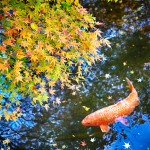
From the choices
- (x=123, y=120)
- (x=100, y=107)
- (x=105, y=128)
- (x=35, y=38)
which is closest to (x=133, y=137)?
(x=123, y=120)

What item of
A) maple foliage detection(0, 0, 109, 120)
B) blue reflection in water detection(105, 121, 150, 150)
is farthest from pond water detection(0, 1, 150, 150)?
maple foliage detection(0, 0, 109, 120)

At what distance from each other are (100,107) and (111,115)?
366mm

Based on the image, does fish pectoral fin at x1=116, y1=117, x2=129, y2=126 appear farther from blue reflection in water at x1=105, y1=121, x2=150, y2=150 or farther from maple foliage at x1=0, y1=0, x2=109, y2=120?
maple foliage at x1=0, y1=0, x2=109, y2=120

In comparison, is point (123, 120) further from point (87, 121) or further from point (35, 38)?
point (35, 38)

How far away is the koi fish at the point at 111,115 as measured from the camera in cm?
550

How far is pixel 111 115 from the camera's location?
18.2 feet

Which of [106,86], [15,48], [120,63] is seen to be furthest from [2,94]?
[120,63]

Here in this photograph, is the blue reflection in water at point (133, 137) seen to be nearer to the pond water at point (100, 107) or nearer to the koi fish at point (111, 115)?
the pond water at point (100, 107)

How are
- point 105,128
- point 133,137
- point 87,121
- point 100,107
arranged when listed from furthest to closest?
point 100,107
point 87,121
point 105,128
point 133,137

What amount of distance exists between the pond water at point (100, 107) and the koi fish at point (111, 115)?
0.33 feet

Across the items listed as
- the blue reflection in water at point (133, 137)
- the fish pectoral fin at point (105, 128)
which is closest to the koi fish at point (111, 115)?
the fish pectoral fin at point (105, 128)

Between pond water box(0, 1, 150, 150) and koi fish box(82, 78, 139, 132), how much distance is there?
0.33 feet

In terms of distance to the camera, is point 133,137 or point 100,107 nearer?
point 133,137

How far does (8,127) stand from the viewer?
5.85m
